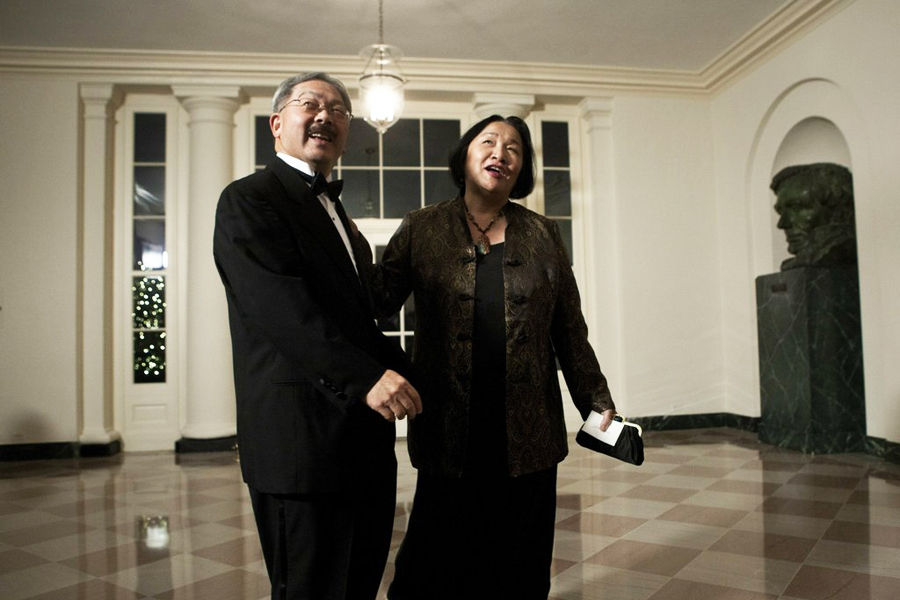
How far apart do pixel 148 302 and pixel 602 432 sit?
5.77 meters

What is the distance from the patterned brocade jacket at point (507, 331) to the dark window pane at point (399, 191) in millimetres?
4993

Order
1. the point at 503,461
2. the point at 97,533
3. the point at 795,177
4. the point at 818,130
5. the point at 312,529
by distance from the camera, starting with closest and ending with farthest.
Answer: the point at 312,529 < the point at 503,461 < the point at 97,533 < the point at 795,177 < the point at 818,130

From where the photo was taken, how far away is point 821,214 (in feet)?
18.2

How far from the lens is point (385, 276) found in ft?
6.53

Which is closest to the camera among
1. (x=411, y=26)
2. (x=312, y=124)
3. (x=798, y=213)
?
(x=312, y=124)

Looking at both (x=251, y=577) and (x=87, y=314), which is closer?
(x=251, y=577)

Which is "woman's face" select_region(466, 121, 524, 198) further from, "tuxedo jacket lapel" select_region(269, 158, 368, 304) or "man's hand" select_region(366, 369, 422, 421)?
"man's hand" select_region(366, 369, 422, 421)

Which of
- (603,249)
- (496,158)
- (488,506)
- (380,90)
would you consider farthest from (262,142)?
(488,506)

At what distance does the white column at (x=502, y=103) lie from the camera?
22.4 feet

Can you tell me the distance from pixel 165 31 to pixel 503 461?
557cm

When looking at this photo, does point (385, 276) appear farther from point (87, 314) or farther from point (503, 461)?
point (87, 314)

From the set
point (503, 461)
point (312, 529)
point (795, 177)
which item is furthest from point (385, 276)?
point (795, 177)

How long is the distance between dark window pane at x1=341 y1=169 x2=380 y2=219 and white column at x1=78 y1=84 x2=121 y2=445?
7.46 ft

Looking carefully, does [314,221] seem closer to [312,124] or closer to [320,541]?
[312,124]
